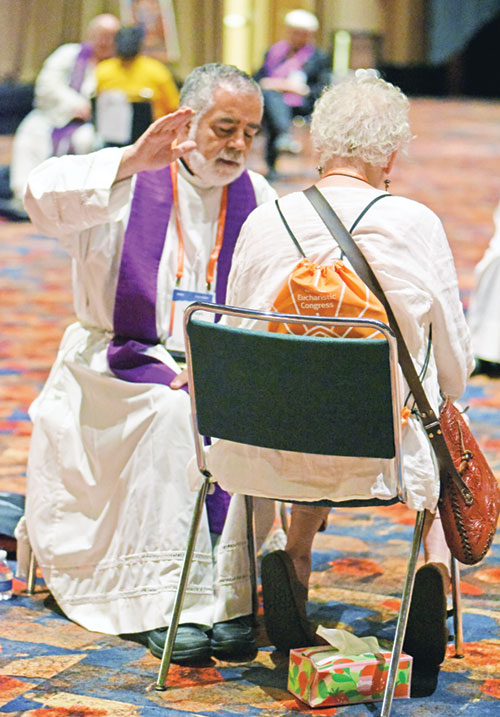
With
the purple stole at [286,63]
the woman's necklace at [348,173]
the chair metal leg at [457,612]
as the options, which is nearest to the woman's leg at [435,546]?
the chair metal leg at [457,612]

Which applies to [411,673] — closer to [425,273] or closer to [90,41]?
[425,273]

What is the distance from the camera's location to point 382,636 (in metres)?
2.96

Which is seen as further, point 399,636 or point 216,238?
point 216,238

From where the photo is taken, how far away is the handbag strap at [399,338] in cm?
248

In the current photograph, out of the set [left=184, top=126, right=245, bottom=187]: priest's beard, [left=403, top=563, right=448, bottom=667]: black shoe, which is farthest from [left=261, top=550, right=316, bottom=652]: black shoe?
[left=184, top=126, right=245, bottom=187]: priest's beard

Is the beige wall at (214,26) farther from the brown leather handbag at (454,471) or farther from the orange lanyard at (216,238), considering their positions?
the brown leather handbag at (454,471)

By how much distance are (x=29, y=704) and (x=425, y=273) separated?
4.10ft

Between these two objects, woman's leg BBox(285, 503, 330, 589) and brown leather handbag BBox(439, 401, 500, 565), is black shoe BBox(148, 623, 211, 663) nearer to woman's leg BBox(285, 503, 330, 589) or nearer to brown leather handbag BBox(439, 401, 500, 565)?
woman's leg BBox(285, 503, 330, 589)

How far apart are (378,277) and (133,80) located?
7223 mm

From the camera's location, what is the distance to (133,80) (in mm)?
9328

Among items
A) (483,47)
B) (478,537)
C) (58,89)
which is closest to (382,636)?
(478,537)

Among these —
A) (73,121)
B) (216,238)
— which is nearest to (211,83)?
(216,238)

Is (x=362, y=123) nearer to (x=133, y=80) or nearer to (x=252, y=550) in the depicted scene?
(x=252, y=550)

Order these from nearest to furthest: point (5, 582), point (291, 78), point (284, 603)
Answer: point (284, 603) < point (5, 582) < point (291, 78)
